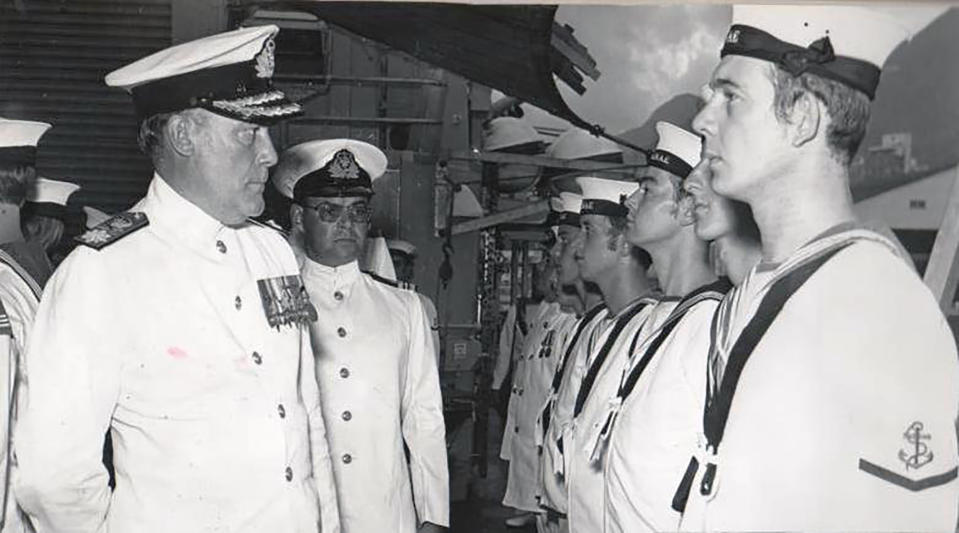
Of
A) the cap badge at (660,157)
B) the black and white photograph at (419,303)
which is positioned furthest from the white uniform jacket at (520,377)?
the cap badge at (660,157)

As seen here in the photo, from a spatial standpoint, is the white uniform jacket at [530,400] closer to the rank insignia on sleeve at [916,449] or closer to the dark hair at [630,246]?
the dark hair at [630,246]

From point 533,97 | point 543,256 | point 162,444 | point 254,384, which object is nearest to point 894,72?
point 254,384

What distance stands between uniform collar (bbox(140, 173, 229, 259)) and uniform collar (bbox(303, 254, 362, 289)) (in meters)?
1.14

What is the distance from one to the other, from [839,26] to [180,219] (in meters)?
1.19

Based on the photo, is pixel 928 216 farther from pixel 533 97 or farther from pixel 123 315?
pixel 533 97

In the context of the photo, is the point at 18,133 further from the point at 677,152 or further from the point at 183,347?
the point at 677,152

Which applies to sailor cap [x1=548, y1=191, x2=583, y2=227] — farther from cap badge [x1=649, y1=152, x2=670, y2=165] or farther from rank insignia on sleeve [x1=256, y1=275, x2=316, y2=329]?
rank insignia on sleeve [x1=256, y1=275, x2=316, y2=329]

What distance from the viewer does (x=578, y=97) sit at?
4.84m

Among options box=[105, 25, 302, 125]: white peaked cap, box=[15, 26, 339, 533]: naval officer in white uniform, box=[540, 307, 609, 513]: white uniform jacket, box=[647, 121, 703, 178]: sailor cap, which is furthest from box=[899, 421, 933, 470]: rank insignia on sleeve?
box=[540, 307, 609, 513]: white uniform jacket

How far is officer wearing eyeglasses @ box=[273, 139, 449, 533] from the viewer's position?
9.98 ft

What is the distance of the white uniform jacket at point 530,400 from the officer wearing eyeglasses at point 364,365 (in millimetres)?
2044

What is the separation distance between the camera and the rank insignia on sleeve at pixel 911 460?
134 centimetres

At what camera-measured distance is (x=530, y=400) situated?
18.6 feet

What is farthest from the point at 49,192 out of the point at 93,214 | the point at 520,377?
the point at 520,377
